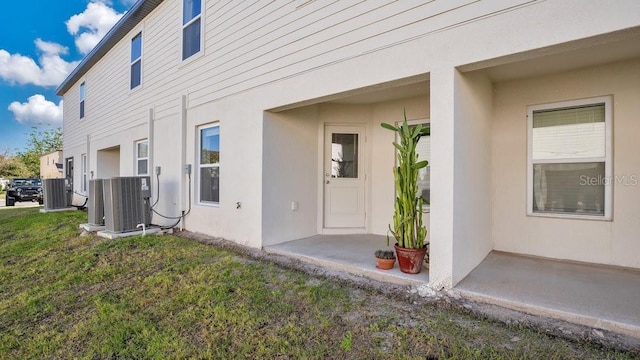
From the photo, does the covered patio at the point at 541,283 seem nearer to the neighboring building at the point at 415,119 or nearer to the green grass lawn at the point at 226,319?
the neighboring building at the point at 415,119

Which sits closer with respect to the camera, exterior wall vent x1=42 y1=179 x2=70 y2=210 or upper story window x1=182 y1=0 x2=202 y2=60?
upper story window x1=182 y1=0 x2=202 y2=60

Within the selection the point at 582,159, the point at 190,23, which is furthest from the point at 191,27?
the point at 582,159

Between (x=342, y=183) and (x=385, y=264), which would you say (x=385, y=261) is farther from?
(x=342, y=183)

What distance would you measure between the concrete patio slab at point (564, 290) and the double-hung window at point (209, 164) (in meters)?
4.58

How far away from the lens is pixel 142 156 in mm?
8438

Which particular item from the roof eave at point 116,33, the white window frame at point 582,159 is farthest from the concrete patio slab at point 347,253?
the roof eave at point 116,33

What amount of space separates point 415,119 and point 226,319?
395cm

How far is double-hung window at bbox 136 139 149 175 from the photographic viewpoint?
324 inches

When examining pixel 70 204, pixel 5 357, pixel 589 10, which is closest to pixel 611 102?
pixel 589 10

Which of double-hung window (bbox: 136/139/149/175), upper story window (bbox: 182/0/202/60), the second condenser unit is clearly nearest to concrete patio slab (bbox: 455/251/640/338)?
the second condenser unit

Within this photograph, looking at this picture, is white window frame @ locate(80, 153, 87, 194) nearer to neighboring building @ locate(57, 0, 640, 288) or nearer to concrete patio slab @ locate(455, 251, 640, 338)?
neighboring building @ locate(57, 0, 640, 288)

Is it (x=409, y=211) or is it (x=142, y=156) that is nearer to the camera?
(x=409, y=211)

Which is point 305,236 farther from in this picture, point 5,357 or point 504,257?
point 5,357

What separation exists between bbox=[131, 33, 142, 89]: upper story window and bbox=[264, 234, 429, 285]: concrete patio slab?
6.52 meters
